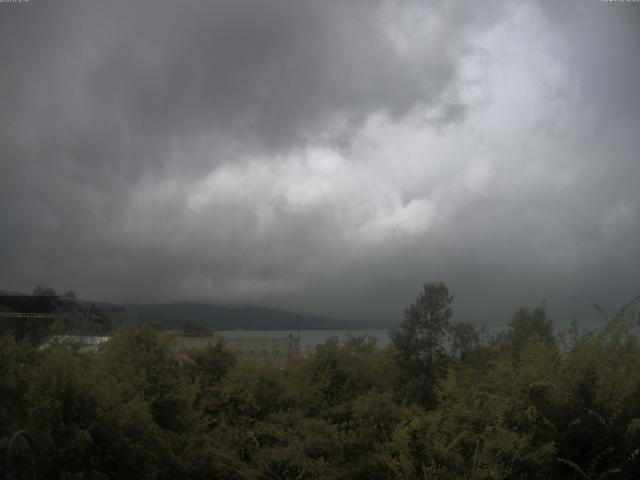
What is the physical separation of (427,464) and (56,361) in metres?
5.41

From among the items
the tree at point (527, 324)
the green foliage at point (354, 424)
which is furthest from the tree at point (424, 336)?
the green foliage at point (354, 424)

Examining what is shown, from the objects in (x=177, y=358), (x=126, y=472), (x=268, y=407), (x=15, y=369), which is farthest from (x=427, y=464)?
(x=177, y=358)

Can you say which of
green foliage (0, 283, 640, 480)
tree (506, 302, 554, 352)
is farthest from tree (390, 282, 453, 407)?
green foliage (0, 283, 640, 480)

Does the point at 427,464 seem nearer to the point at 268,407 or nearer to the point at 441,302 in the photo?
the point at 268,407

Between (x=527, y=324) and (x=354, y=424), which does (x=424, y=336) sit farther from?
(x=354, y=424)

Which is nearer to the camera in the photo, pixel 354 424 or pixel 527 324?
pixel 354 424

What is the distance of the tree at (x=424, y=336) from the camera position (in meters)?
18.5

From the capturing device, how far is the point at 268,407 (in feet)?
43.6

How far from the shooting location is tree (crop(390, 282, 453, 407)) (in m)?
18.5

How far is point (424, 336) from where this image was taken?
1953cm

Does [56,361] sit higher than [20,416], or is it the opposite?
Result: [56,361]

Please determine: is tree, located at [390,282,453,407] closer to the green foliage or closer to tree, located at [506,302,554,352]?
tree, located at [506,302,554,352]

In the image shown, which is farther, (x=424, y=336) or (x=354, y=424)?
(x=424, y=336)

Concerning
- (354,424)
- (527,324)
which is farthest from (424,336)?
(354,424)
